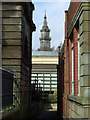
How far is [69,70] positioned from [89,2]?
536 cm

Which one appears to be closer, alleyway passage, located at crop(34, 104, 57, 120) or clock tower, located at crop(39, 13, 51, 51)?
alleyway passage, located at crop(34, 104, 57, 120)

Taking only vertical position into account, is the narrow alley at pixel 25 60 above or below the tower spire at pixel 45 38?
below

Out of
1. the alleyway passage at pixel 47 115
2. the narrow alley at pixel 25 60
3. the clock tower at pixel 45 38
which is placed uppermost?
the clock tower at pixel 45 38

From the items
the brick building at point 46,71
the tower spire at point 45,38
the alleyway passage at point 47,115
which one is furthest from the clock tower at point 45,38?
the alleyway passage at point 47,115

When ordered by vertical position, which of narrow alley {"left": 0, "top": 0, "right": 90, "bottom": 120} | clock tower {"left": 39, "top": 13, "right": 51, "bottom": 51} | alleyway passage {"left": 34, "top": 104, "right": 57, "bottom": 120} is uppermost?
clock tower {"left": 39, "top": 13, "right": 51, "bottom": 51}

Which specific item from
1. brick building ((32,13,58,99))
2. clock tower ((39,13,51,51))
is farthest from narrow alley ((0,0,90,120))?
clock tower ((39,13,51,51))

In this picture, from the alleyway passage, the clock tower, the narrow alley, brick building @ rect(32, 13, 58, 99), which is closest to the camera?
the narrow alley

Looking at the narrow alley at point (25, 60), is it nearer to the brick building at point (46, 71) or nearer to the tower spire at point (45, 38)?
the brick building at point (46, 71)

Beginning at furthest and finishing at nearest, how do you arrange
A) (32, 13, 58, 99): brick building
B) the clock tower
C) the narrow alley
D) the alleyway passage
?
the clock tower
(32, 13, 58, 99): brick building
the alleyway passage
the narrow alley

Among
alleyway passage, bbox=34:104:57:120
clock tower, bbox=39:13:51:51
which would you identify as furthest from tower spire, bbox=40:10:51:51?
alleyway passage, bbox=34:104:57:120

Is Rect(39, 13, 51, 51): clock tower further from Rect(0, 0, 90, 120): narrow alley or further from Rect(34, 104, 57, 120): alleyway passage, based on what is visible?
Rect(0, 0, 90, 120): narrow alley

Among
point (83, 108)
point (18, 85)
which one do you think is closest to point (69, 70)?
point (18, 85)

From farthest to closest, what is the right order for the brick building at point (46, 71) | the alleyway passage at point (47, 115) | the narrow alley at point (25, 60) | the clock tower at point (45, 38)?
the clock tower at point (45, 38), the brick building at point (46, 71), the alleyway passage at point (47, 115), the narrow alley at point (25, 60)

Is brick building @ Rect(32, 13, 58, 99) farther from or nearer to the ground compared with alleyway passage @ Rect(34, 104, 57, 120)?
farther from the ground
